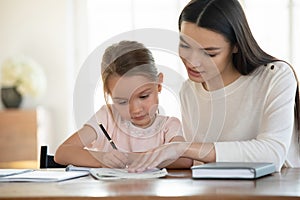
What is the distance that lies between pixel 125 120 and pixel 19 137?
9.13 ft

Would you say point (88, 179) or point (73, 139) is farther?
point (73, 139)

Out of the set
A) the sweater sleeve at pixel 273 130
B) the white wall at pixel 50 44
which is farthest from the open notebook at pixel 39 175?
the white wall at pixel 50 44

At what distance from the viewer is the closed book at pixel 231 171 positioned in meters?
1.63

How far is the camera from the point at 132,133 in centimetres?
209

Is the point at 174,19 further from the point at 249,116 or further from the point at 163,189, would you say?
the point at 163,189

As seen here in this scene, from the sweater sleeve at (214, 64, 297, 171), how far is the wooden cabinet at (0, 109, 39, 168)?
2.87 meters

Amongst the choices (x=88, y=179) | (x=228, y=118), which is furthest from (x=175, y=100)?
(x=88, y=179)

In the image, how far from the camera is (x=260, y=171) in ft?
5.41

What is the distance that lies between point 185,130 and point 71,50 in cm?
302

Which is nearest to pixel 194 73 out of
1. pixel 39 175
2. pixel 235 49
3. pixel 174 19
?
pixel 235 49

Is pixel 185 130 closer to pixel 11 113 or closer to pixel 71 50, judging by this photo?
pixel 11 113

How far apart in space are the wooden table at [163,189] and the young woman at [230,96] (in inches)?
5.9

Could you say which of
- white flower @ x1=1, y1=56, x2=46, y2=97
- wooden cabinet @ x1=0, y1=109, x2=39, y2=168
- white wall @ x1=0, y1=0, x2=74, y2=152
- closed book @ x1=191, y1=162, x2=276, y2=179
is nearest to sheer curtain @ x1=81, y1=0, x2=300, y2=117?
white wall @ x1=0, y1=0, x2=74, y2=152

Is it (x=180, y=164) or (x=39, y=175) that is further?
(x=180, y=164)
